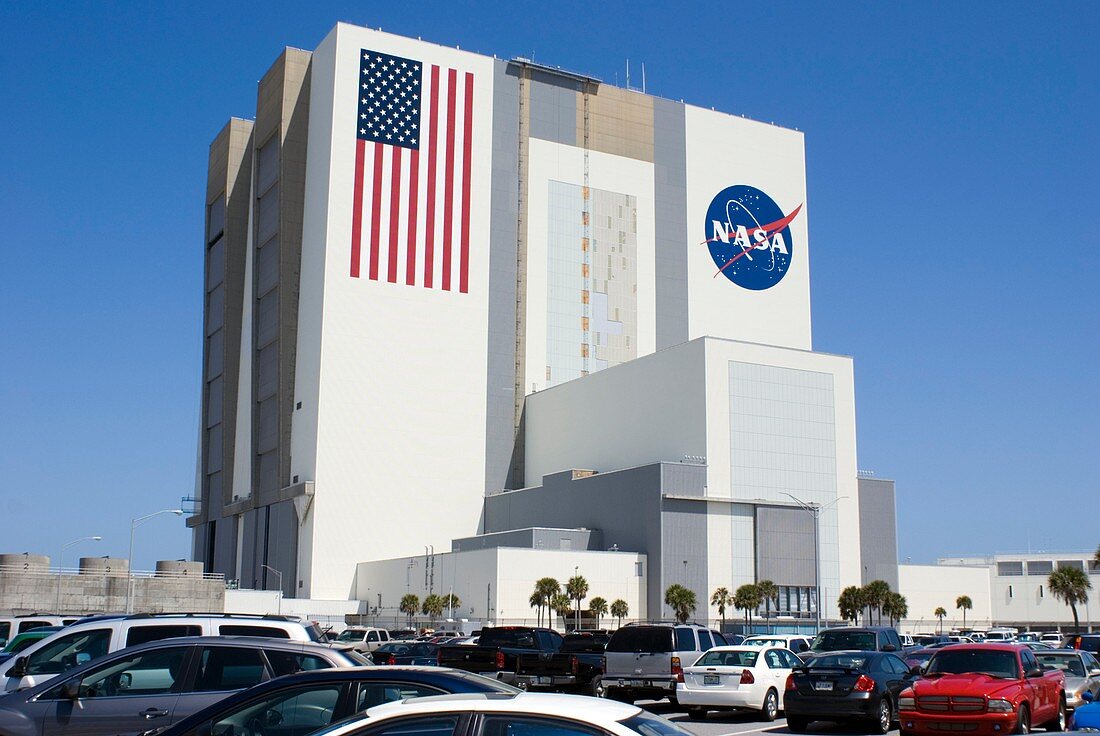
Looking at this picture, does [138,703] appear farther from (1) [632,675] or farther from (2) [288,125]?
(2) [288,125]

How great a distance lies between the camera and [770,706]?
2708 centimetres

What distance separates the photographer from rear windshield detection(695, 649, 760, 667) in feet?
89.4

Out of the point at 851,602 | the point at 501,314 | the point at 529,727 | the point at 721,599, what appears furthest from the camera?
the point at 501,314

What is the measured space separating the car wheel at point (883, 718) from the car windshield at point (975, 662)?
173 centimetres

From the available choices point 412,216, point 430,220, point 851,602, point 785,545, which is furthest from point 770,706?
point 430,220

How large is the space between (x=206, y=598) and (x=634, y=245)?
153 feet

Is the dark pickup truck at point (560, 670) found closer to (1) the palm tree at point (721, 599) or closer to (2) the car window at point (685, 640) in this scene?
(2) the car window at point (685, 640)

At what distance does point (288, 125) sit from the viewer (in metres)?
96.2

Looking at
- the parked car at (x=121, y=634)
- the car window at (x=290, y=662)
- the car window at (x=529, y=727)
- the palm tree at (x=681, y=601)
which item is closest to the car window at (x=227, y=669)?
the car window at (x=290, y=662)

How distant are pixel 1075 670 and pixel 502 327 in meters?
72.1

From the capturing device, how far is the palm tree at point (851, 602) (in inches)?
3233

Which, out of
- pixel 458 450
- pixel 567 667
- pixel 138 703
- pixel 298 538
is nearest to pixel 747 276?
pixel 458 450

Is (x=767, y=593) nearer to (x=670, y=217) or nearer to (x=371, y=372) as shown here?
(x=371, y=372)

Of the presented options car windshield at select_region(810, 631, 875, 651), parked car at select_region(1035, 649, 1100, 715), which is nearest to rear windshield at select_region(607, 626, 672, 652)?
car windshield at select_region(810, 631, 875, 651)
